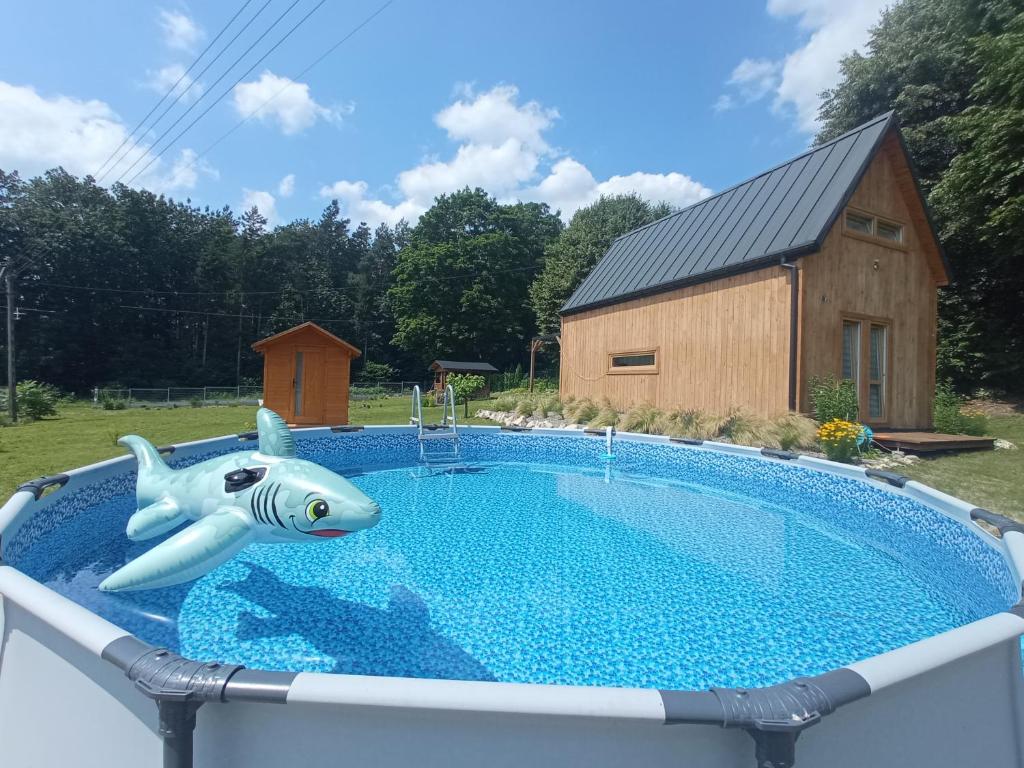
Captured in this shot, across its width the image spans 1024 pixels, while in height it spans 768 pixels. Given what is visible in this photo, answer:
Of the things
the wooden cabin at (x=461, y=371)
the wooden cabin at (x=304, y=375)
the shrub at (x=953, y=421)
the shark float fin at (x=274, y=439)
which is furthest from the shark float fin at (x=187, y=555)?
the wooden cabin at (x=461, y=371)

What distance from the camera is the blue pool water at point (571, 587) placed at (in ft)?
10.4

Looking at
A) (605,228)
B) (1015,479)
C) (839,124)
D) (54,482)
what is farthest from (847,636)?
(605,228)

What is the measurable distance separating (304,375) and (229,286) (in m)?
34.5

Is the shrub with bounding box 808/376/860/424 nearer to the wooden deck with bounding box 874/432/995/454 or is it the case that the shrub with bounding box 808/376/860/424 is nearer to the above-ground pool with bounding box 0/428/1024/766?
the wooden deck with bounding box 874/432/995/454

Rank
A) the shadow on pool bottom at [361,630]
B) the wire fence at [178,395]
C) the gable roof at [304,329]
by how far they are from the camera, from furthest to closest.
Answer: the wire fence at [178,395]
the gable roof at [304,329]
the shadow on pool bottom at [361,630]

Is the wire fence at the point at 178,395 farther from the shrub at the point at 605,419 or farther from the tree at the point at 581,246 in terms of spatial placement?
the shrub at the point at 605,419

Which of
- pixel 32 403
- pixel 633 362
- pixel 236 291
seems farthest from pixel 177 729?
pixel 236 291

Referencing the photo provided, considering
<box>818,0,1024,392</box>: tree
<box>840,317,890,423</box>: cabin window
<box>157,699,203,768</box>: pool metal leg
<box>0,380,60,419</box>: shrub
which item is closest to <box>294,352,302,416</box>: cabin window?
<box>0,380,60,419</box>: shrub

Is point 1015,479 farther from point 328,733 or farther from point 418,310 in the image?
point 418,310

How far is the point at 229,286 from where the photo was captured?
41.2 m

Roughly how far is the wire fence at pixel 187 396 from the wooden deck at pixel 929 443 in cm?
2443

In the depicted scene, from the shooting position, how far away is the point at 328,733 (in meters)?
1.40

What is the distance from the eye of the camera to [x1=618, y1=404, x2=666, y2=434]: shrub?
1130cm

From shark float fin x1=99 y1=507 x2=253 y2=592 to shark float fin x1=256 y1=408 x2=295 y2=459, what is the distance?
0.47 metres
